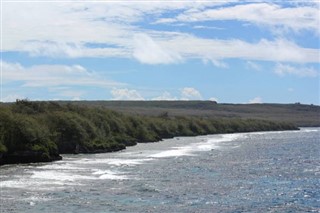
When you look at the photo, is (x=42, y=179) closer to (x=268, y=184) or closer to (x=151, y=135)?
(x=268, y=184)

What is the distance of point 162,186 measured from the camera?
55594 millimetres

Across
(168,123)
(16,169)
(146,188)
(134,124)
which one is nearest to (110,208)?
(146,188)

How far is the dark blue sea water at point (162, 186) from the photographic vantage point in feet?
145

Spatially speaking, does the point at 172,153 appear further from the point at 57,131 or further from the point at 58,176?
the point at 58,176

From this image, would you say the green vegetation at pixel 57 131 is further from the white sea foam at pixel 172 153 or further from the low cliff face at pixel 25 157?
the white sea foam at pixel 172 153

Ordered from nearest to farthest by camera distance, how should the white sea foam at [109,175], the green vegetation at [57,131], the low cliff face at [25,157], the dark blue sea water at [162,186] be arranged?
the dark blue sea water at [162,186] → the white sea foam at [109,175] → the low cliff face at [25,157] → the green vegetation at [57,131]

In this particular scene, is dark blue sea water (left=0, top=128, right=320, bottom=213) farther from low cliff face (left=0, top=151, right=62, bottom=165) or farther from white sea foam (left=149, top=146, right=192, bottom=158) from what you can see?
white sea foam (left=149, top=146, right=192, bottom=158)

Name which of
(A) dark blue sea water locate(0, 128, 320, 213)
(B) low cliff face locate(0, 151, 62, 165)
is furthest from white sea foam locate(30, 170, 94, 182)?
(B) low cliff face locate(0, 151, 62, 165)

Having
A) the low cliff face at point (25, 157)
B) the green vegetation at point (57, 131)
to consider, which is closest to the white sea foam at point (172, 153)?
the green vegetation at point (57, 131)

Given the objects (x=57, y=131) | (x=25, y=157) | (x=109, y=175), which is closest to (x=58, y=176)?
(x=109, y=175)

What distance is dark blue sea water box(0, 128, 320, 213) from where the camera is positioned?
44.1m

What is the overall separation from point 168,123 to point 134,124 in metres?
38.0

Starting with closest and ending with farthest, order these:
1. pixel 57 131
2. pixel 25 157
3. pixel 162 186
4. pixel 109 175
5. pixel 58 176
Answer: pixel 162 186 < pixel 58 176 < pixel 109 175 < pixel 25 157 < pixel 57 131

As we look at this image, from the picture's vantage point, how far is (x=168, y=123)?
198 meters
